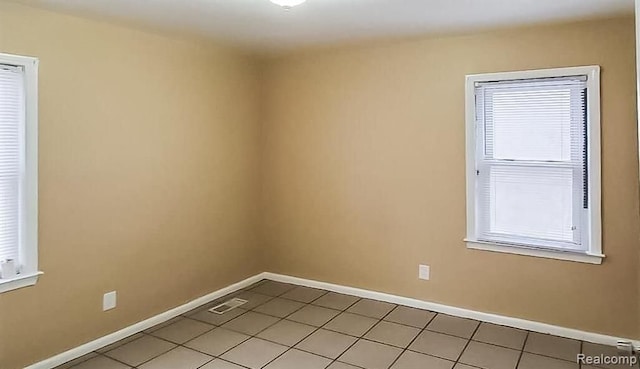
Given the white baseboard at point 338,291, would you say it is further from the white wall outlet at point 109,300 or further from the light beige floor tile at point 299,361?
the light beige floor tile at point 299,361

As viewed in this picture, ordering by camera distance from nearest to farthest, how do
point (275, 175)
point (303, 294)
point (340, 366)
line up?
point (340, 366)
point (303, 294)
point (275, 175)

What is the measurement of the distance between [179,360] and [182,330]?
1.58 feet

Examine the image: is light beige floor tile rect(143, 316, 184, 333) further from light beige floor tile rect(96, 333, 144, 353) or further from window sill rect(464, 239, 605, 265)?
window sill rect(464, 239, 605, 265)

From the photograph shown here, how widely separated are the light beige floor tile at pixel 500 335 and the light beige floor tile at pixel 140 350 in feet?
6.89

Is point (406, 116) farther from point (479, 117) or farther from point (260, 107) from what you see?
point (260, 107)

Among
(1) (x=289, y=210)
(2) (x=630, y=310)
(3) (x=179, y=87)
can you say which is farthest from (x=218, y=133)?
(2) (x=630, y=310)

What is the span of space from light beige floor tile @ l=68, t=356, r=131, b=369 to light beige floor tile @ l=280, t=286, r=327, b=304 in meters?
Result: 1.56

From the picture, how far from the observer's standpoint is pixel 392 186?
394 centimetres

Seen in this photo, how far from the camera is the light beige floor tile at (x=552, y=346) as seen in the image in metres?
3.07

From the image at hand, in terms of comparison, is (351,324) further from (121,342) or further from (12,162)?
(12,162)

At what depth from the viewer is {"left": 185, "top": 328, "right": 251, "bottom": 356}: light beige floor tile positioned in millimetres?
3164

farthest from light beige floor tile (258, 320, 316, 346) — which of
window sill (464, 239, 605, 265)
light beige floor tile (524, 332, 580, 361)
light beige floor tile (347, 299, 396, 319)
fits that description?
light beige floor tile (524, 332, 580, 361)

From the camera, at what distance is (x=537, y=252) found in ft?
11.2

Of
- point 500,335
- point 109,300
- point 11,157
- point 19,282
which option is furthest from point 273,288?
point 11,157
